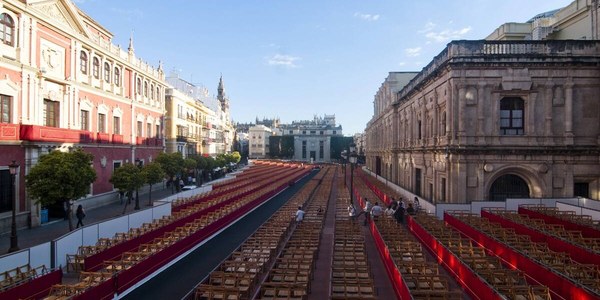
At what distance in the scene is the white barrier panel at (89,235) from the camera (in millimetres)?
14966

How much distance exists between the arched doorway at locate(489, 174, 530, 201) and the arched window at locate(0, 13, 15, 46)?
107 feet

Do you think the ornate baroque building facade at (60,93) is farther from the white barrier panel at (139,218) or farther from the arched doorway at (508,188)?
the arched doorway at (508,188)

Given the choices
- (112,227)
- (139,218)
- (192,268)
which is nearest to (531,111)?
(192,268)

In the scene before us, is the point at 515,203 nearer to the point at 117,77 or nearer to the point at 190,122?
the point at 117,77

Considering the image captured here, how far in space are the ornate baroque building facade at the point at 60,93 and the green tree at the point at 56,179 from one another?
5.21ft

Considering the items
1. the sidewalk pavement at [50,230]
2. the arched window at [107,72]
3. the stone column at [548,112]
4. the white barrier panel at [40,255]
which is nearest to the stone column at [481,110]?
the stone column at [548,112]

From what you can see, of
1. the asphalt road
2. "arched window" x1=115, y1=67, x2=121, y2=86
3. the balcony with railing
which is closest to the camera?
the asphalt road

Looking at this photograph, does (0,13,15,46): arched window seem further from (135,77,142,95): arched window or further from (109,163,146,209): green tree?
(135,77,142,95): arched window

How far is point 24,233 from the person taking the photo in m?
21.5

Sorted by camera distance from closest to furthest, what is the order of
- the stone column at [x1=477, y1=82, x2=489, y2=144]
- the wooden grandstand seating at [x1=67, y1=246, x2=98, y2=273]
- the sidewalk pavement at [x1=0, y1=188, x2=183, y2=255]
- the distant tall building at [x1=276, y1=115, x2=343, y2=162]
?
the wooden grandstand seating at [x1=67, y1=246, x2=98, y2=273]
the sidewalk pavement at [x1=0, y1=188, x2=183, y2=255]
the stone column at [x1=477, y1=82, x2=489, y2=144]
the distant tall building at [x1=276, y1=115, x2=343, y2=162]

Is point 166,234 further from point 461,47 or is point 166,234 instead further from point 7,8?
point 461,47

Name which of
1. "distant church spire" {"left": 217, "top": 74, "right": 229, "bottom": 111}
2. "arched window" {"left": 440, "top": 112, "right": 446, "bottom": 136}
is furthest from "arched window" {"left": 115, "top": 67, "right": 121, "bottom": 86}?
"distant church spire" {"left": 217, "top": 74, "right": 229, "bottom": 111}

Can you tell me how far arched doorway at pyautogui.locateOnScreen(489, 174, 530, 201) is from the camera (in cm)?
2659

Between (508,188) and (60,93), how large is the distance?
33.3 meters
